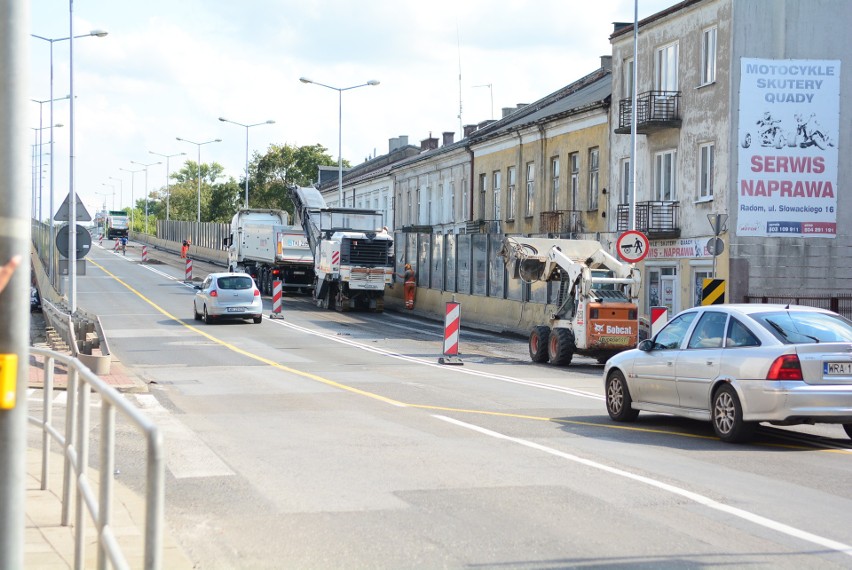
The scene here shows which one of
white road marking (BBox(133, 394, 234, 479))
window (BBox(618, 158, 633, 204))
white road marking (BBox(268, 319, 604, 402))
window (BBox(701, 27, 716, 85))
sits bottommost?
white road marking (BBox(268, 319, 604, 402))

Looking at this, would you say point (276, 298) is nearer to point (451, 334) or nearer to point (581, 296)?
point (451, 334)

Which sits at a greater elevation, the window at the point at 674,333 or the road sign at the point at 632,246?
the road sign at the point at 632,246

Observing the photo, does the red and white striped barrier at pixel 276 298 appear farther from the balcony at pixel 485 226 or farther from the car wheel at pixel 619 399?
the car wheel at pixel 619 399

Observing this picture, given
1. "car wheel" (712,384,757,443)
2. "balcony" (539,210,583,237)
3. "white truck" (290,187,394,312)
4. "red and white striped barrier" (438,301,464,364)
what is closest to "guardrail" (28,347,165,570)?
"car wheel" (712,384,757,443)

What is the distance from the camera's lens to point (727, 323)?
1274 centimetres

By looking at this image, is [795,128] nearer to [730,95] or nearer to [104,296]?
[730,95]

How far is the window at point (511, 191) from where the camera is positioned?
52.1m

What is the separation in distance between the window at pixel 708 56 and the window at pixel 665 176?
2.78 m

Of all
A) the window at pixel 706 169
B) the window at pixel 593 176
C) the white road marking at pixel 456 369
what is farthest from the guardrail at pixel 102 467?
the window at pixel 593 176

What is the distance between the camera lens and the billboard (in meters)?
34.0

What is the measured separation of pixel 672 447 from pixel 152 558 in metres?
8.90

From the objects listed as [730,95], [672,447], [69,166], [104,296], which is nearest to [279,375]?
[672,447]

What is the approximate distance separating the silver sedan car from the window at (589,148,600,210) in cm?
2959

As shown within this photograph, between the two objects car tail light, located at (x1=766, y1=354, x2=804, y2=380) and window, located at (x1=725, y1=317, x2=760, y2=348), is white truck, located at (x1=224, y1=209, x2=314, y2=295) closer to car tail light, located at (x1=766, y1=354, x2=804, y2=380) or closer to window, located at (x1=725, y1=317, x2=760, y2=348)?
window, located at (x1=725, y1=317, x2=760, y2=348)
